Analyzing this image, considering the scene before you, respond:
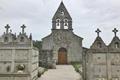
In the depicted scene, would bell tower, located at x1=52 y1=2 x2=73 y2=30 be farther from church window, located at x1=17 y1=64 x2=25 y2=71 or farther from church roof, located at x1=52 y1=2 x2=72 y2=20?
church window, located at x1=17 y1=64 x2=25 y2=71

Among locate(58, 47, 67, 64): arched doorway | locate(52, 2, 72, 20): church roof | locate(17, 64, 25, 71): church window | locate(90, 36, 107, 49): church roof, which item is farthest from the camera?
locate(52, 2, 72, 20): church roof

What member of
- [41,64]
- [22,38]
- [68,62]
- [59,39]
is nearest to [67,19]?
[59,39]

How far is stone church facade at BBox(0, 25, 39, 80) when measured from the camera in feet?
45.7

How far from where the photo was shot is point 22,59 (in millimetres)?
13961

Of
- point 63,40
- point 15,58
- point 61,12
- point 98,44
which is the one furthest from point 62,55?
point 98,44

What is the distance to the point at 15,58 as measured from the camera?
14.0 metres

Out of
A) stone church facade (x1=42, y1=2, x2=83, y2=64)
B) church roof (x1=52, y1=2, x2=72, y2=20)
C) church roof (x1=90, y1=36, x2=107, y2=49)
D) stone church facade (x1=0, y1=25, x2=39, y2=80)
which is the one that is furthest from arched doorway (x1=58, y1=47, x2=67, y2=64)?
church roof (x1=90, y1=36, x2=107, y2=49)

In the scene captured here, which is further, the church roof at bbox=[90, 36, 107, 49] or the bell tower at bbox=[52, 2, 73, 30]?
the bell tower at bbox=[52, 2, 73, 30]

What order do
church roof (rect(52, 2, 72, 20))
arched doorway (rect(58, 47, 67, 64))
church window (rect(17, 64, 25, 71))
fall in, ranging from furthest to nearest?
church roof (rect(52, 2, 72, 20)) → arched doorway (rect(58, 47, 67, 64)) → church window (rect(17, 64, 25, 71))

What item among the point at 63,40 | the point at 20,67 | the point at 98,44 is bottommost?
the point at 20,67

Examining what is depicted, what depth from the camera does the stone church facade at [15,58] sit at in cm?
1393

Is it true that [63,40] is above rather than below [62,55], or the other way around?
above

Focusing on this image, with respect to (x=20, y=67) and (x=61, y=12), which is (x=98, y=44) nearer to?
(x=20, y=67)

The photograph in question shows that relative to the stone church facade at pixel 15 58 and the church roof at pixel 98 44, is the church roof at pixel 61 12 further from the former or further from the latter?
the church roof at pixel 98 44
